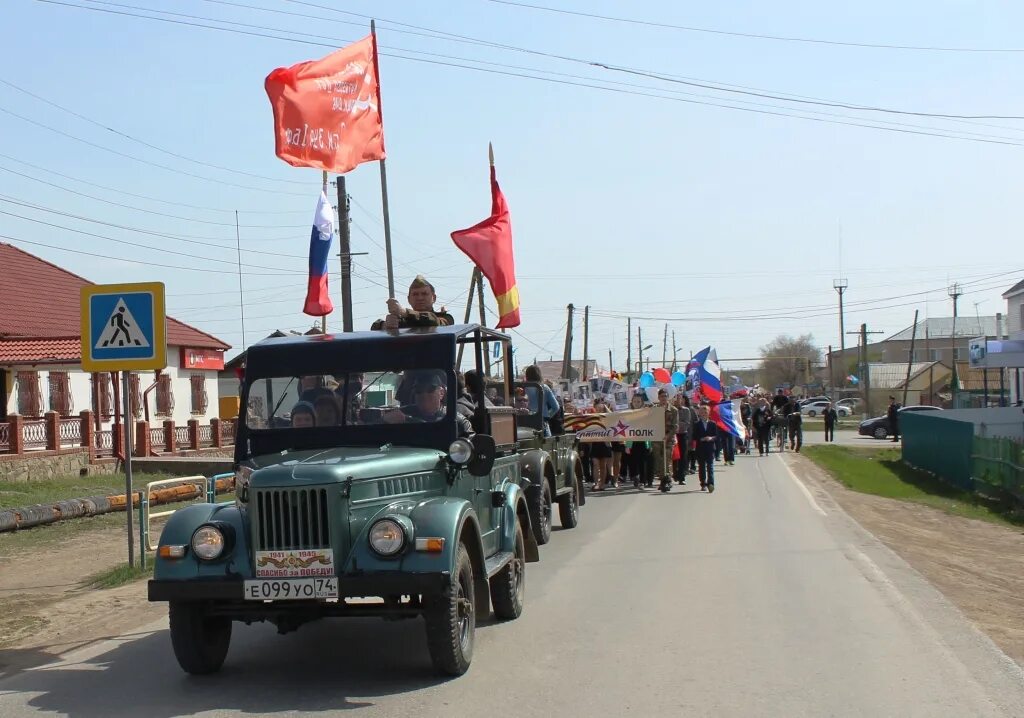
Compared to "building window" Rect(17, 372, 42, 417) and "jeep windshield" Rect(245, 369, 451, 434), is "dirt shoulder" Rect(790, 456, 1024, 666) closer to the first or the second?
"jeep windshield" Rect(245, 369, 451, 434)

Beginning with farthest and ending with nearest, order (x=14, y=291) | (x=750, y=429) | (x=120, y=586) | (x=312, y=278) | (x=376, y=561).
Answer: (x=750, y=429), (x=14, y=291), (x=312, y=278), (x=120, y=586), (x=376, y=561)

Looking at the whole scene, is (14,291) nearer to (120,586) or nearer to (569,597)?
(120,586)

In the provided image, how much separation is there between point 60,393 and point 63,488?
9676 mm

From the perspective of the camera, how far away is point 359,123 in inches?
690

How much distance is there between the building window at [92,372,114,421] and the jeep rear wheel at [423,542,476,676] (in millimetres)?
28556

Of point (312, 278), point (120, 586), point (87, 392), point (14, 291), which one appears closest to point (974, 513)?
point (312, 278)

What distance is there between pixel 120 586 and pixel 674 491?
1277 cm

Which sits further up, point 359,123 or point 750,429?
point 359,123

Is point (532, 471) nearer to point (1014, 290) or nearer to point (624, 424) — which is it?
point (624, 424)

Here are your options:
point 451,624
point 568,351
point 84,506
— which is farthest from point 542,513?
point 568,351

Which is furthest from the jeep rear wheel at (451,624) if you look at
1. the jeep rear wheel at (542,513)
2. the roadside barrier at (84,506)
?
the roadside barrier at (84,506)

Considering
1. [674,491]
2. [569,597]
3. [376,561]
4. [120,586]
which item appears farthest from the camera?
[674,491]

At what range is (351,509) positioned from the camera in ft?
22.0

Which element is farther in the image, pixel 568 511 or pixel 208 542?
pixel 568 511
